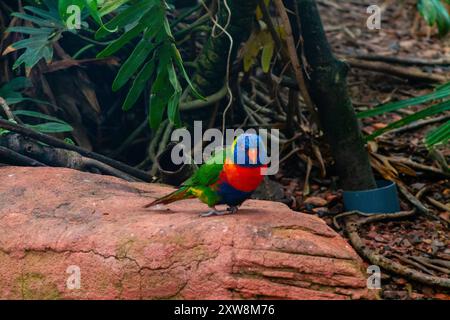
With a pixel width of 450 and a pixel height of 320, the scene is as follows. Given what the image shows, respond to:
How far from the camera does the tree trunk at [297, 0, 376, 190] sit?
3699 millimetres

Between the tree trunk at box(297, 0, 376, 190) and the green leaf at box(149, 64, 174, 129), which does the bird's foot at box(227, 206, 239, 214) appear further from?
the tree trunk at box(297, 0, 376, 190)

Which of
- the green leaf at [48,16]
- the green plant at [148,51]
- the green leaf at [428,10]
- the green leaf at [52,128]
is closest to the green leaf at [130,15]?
the green plant at [148,51]

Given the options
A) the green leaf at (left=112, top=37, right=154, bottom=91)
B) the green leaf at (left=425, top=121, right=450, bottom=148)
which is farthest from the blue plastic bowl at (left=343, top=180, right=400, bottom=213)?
the green leaf at (left=112, top=37, right=154, bottom=91)

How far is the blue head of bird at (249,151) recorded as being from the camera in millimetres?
2504

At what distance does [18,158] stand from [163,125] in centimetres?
110

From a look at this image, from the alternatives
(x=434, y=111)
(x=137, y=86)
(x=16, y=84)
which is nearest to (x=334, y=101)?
(x=434, y=111)

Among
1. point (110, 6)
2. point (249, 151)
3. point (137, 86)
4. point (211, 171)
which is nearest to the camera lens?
point (249, 151)

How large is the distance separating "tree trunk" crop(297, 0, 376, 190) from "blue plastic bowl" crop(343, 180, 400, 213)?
0.20ft

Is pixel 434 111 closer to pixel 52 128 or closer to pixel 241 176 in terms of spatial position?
pixel 241 176

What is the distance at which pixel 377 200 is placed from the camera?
376 cm

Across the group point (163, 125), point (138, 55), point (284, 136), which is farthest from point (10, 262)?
point (284, 136)

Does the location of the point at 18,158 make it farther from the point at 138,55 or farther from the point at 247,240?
the point at 247,240

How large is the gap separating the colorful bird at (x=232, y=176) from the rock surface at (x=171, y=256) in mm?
105

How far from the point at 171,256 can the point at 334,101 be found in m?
1.78
